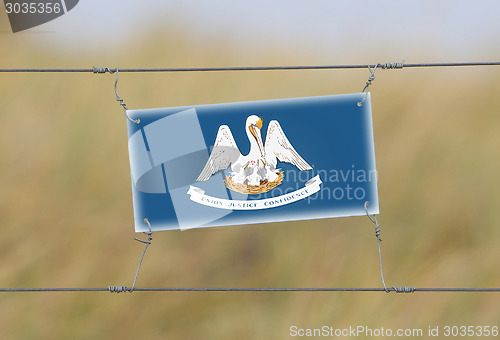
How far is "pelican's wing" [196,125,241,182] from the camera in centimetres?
184

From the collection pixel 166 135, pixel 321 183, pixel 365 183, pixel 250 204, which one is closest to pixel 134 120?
pixel 166 135

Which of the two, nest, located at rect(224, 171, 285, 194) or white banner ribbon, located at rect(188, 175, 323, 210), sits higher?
nest, located at rect(224, 171, 285, 194)

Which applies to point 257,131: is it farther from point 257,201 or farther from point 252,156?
point 257,201

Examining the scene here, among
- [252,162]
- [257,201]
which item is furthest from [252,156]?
[257,201]

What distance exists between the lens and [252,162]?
1.85 metres

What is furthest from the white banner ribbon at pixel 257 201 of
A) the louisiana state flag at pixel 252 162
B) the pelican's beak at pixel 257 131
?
the pelican's beak at pixel 257 131

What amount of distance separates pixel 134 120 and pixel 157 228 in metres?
0.38

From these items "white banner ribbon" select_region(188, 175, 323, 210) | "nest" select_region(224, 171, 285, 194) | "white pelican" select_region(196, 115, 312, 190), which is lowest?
"white banner ribbon" select_region(188, 175, 323, 210)

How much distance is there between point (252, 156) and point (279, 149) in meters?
0.10

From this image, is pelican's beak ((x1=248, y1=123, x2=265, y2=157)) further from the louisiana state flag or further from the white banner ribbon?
the white banner ribbon

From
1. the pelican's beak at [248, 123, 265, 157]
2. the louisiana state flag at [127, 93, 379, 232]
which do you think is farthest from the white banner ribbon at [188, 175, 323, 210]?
the pelican's beak at [248, 123, 265, 157]

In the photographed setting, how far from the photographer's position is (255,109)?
1.85 meters

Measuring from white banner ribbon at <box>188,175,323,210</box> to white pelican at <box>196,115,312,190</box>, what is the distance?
60 mm

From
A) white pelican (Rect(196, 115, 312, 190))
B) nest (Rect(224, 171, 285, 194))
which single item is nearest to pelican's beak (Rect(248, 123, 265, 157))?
white pelican (Rect(196, 115, 312, 190))
